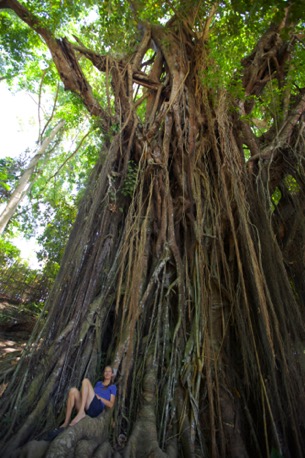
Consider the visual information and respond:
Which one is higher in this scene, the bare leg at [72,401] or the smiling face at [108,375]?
the smiling face at [108,375]

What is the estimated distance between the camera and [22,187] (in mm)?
6426

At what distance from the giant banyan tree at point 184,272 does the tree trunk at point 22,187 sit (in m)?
3.75

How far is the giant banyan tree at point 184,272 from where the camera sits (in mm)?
1766

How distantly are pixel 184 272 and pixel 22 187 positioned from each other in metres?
5.27

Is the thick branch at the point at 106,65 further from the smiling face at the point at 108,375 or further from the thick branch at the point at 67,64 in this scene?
the smiling face at the point at 108,375

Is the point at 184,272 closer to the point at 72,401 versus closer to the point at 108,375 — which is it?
the point at 108,375

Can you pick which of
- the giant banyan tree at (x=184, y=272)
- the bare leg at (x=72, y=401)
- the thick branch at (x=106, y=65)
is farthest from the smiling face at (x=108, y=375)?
the thick branch at (x=106, y=65)

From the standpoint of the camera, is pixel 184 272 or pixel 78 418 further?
pixel 184 272

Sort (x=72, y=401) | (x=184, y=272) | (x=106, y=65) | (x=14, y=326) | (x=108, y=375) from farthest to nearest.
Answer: (x=14, y=326)
(x=106, y=65)
(x=184, y=272)
(x=108, y=375)
(x=72, y=401)

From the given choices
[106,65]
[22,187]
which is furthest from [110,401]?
[22,187]

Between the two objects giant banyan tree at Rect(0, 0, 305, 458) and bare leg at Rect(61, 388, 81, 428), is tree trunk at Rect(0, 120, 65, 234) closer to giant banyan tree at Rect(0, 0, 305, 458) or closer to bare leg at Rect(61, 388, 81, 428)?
giant banyan tree at Rect(0, 0, 305, 458)

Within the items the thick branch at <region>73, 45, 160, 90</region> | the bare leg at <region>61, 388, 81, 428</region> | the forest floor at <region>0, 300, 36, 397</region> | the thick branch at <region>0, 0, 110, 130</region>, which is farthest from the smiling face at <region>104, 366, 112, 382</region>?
the thick branch at <region>73, 45, 160, 90</region>

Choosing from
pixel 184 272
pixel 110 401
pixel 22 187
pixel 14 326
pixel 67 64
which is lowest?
pixel 110 401

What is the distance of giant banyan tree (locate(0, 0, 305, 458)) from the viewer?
177cm
